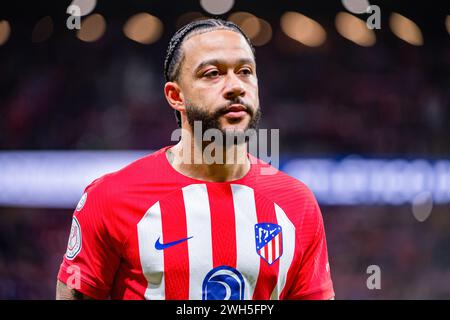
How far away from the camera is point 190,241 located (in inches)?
69.9

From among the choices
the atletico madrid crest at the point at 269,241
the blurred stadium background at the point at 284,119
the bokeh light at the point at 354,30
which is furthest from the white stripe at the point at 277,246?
the bokeh light at the point at 354,30

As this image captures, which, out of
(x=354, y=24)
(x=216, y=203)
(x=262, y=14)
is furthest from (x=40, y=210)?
(x=216, y=203)

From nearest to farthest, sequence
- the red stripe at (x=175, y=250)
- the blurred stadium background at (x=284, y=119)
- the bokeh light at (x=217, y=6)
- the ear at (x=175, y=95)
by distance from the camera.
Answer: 1. the red stripe at (x=175, y=250)
2. the ear at (x=175, y=95)
3. the bokeh light at (x=217, y=6)
4. the blurred stadium background at (x=284, y=119)

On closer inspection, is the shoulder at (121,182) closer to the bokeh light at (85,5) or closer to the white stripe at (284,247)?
the white stripe at (284,247)

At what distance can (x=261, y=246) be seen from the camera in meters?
1.79

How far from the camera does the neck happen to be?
72.4 inches

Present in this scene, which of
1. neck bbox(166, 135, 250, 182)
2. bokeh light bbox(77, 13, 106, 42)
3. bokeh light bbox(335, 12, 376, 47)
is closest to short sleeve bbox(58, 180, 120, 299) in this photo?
neck bbox(166, 135, 250, 182)

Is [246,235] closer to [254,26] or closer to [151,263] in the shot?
[151,263]

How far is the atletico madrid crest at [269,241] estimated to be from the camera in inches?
70.3

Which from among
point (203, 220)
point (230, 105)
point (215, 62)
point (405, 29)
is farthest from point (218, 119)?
point (405, 29)

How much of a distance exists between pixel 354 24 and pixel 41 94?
2.90 metres

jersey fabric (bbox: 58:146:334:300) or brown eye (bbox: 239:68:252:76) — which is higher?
brown eye (bbox: 239:68:252:76)

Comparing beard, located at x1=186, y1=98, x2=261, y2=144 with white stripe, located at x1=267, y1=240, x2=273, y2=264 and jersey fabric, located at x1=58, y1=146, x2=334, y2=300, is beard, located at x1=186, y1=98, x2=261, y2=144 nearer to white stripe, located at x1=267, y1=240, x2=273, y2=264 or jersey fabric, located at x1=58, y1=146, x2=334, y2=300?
jersey fabric, located at x1=58, y1=146, x2=334, y2=300

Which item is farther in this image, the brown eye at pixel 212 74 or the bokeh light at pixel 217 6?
the bokeh light at pixel 217 6
